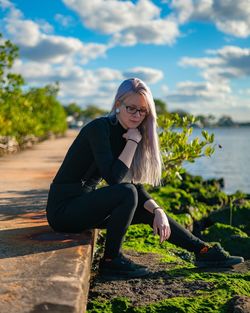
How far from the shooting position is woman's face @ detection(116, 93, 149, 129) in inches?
152

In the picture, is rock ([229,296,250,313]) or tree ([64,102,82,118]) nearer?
rock ([229,296,250,313])

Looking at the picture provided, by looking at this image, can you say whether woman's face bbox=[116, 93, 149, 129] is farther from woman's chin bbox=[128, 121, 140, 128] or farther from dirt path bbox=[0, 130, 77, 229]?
dirt path bbox=[0, 130, 77, 229]

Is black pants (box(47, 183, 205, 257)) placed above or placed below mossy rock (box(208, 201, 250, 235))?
above

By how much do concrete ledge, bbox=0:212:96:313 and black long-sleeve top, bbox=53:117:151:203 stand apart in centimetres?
52

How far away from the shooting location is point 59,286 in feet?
9.48

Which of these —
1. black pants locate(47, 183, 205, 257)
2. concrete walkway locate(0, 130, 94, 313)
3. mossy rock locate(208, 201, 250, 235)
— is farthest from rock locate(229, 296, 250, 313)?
mossy rock locate(208, 201, 250, 235)

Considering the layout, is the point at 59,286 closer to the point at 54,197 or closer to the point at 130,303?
the point at 130,303

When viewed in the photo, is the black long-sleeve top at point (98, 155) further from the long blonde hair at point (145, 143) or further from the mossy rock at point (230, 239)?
the mossy rock at point (230, 239)

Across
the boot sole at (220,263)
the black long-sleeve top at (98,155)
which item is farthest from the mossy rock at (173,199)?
the black long-sleeve top at (98,155)

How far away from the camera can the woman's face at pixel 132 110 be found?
3855 mm

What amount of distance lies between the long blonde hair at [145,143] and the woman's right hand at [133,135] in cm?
13

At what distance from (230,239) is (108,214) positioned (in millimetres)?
2036

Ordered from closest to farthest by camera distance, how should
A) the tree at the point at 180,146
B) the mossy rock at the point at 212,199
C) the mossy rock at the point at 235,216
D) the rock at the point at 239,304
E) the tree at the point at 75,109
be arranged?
the rock at the point at 239,304 < the tree at the point at 180,146 < the mossy rock at the point at 235,216 < the mossy rock at the point at 212,199 < the tree at the point at 75,109

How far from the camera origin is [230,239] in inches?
210
